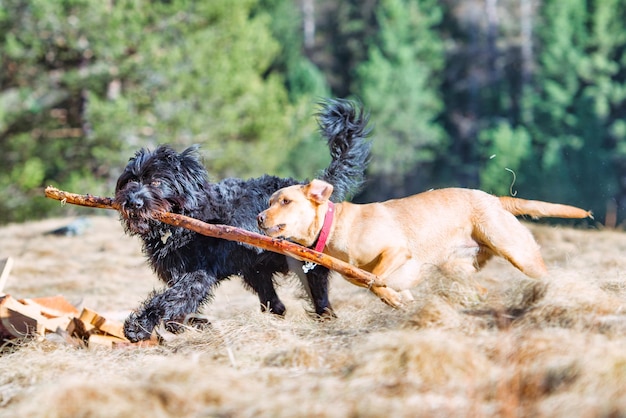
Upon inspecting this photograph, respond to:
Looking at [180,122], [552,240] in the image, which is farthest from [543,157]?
[552,240]

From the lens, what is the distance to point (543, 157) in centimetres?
3241

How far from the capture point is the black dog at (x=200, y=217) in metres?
5.62

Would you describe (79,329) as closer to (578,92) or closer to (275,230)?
(275,230)

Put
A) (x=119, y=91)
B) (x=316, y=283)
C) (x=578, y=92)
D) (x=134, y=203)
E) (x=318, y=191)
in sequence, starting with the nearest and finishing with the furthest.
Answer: (x=318, y=191) < (x=134, y=203) < (x=316, y=283) < (x=119, y=91) < (x=578, y=92)

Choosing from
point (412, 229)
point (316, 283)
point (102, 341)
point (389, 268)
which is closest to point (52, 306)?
point (102, 341)

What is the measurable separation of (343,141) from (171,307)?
195 cm

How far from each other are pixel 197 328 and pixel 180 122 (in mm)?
15490

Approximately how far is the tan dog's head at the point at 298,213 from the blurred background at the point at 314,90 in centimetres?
138

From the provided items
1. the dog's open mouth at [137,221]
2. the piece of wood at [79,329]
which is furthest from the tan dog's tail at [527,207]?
the piece of wood at [79,329]

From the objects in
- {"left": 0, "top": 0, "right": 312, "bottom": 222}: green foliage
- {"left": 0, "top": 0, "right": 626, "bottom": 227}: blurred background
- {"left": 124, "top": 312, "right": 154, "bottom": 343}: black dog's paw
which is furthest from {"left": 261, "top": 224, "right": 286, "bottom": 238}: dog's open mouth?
{"left": 0, "top": 0, "right": 312, "bottom": 222}: green foliage

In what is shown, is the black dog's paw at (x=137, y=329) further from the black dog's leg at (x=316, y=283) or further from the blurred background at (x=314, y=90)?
the blurred background at (x=314, y=90)

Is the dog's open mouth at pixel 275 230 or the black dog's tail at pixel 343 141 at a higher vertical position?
the black dog's tail at pixel 343 141

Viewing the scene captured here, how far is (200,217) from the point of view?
5.86 metres

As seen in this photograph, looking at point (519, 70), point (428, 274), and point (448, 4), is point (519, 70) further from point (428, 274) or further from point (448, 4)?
point (428, 274)
